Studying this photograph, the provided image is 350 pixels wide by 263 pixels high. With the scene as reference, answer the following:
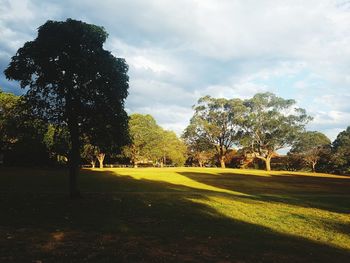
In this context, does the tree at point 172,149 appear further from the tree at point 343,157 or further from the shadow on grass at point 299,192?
the shadow on grass at point 299,192

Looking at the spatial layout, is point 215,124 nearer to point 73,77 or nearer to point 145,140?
point 145,140

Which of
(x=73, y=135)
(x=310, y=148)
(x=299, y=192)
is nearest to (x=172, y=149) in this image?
(x=310, y=148)

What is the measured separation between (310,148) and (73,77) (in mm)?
77059

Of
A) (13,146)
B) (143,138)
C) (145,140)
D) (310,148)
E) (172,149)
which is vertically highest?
(143,138)

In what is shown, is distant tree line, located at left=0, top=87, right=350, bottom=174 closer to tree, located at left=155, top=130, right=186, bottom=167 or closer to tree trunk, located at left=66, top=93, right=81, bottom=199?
Result: tree, located at left=155, top=130, right=186, bottom=167

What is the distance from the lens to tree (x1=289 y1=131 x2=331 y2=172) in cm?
8481

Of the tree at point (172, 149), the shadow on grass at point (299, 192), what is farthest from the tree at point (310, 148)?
the shadow on grass at point (299, 192)

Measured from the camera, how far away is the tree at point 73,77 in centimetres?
2238

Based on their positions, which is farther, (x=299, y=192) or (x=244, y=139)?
(x=244, y=139)

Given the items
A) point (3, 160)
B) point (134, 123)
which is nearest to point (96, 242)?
point (3, 160)

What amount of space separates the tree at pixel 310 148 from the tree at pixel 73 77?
66818 millimetres

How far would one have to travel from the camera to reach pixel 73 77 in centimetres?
2275

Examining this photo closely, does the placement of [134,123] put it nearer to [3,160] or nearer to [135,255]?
[3,160]

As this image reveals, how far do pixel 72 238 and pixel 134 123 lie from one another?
77211 mm
